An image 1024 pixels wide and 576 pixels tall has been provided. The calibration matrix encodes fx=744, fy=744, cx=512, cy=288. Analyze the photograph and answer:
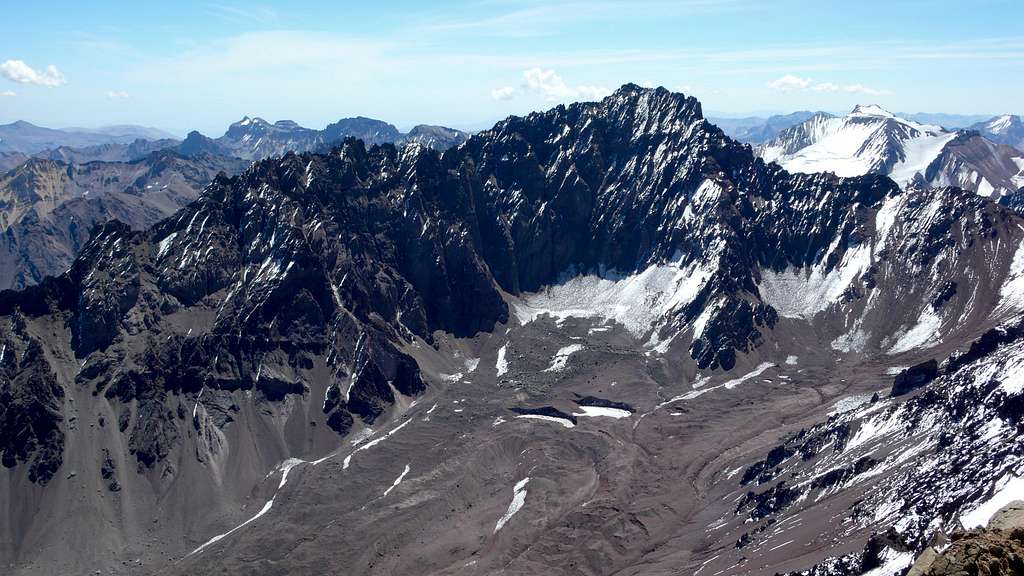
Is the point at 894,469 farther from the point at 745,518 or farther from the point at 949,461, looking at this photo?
the point at 745,518

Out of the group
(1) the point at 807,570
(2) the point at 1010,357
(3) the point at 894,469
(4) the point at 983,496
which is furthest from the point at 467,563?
(2) the point at 1010,357

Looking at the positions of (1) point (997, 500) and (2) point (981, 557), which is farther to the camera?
(1) point (997, 500)

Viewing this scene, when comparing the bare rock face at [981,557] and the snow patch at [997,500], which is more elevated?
the bare rock face at [981,557]

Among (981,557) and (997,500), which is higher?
(981,557)

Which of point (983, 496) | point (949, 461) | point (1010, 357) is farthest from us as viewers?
point (1010, 357)

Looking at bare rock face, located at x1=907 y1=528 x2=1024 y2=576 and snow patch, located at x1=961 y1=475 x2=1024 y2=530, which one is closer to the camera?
bare rock face, located at x1=907 y1=528 x2=1024 y2=576

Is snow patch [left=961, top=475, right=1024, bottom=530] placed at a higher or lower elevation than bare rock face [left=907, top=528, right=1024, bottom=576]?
lower

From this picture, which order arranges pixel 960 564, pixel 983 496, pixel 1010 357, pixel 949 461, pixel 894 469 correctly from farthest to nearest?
pixel 1010 357 → pixel 894 469 → pixel 949 461 → pixel 983 496 → pixel 960 564

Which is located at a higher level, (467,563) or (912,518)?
(912,518)

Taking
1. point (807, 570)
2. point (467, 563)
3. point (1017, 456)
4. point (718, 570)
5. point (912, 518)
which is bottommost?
point (467, 563)

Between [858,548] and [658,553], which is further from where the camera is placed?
[658,553]

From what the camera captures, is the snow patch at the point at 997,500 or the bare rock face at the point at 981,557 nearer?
the bare rock face at the point at 981,557
